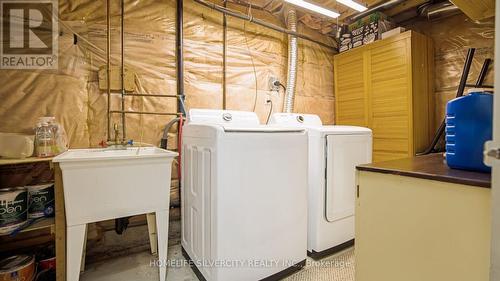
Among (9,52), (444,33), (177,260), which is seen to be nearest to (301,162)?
(177,260)

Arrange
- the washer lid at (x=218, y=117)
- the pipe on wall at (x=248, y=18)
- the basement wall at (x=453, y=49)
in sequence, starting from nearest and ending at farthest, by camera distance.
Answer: the washer lid at (x=218, y=117) → the pipe on wall at (x=248, y=18) → the basement wall at (x=453, y=49)

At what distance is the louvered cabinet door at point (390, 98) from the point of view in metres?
2.63

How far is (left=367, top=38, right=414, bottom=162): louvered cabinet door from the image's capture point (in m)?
2.63

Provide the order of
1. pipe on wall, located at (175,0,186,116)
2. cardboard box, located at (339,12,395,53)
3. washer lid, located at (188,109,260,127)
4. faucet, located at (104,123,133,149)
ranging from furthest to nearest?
cardboard box, located at (339,12,395,53), pipe on wall, located at (175,0,186,116), washer lid, located at (188,109,260,127), faucet, located at (104,123,133,149)

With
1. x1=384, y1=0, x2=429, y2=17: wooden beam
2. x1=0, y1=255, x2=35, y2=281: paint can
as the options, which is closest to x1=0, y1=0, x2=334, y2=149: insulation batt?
x1=0, y1=255, x2=35, y2=281: paint can

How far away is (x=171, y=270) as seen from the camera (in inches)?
70.8

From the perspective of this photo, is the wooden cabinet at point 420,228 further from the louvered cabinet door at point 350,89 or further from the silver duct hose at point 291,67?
the louvered cabinet door at point 350,89

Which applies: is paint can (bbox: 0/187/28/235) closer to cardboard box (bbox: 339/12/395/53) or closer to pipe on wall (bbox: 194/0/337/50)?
pipe on wall (bbox: 194/0/337/50)

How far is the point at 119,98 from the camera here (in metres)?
2.03

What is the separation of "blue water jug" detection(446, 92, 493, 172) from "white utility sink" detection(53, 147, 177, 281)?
1445mm

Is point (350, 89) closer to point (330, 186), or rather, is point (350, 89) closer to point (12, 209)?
point (330, 186)

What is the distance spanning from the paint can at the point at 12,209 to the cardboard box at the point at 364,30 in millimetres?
3664

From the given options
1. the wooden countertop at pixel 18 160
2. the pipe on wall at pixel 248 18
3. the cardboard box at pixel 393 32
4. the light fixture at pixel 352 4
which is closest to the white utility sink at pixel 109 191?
the wooden countertop at pixel 18 160

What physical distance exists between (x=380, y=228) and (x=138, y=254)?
77.1 inches
